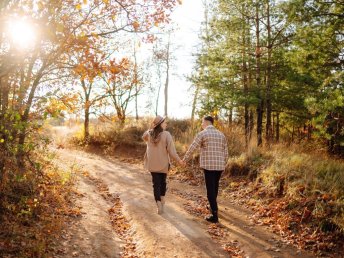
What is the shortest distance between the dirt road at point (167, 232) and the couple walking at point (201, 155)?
511 mm

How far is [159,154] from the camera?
24.1 ft

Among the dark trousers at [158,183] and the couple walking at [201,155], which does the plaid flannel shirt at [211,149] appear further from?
the dark trousers at [158,183]

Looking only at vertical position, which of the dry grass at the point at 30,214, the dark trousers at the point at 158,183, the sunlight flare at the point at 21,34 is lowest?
the dry grass at the point at 30,214

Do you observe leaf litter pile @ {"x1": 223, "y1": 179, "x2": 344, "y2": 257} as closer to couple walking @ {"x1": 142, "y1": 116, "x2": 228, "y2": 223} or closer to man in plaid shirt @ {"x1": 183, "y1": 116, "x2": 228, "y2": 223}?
man in plaid shirt @ {"x1": 183, "y1": 116, "x2": 228, "y2": 223}

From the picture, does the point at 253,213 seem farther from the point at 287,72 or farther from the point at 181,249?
the point at 287,72

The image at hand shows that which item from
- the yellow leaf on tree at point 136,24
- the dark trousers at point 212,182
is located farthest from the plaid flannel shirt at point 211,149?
the yellow leaf on tree at point 136,24

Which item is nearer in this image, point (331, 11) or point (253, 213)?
point (253, 213)

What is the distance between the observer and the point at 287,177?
336 inches

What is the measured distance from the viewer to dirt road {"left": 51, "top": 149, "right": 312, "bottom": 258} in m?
5.75

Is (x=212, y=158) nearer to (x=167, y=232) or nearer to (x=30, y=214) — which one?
(x=167, y=232)

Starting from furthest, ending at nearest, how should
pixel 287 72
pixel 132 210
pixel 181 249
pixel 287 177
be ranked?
pixel 287 72 < pixel 287 177 < pixel 132 210 < pixel 181 249

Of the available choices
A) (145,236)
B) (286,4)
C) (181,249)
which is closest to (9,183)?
(145,236)

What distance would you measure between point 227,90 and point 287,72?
2.71 meters

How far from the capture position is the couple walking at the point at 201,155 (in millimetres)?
7086
